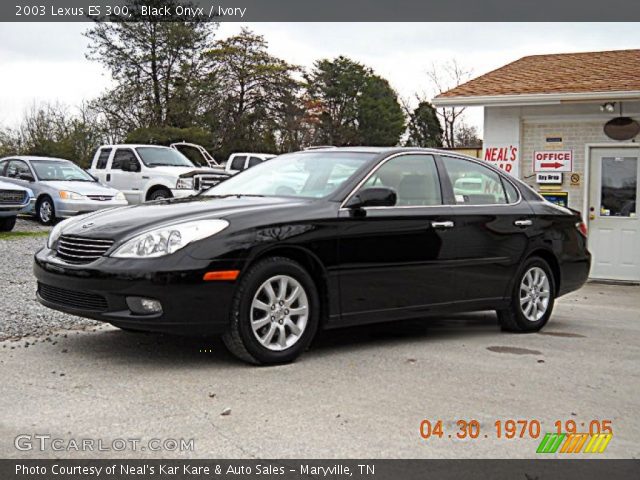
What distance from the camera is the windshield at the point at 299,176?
6.66m

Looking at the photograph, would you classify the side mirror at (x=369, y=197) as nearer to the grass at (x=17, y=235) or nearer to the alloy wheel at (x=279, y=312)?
the alloy wheel at (x=279, y=312)

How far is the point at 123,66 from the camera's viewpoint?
46.2 meters

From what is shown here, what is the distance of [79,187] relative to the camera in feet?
59.0

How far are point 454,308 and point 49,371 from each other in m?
3.23

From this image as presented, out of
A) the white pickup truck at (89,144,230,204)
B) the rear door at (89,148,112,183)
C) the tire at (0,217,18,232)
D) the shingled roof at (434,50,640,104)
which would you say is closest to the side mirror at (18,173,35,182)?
the white pickup truck at (89,144,230,204)

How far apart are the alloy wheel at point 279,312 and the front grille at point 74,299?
1002 mm

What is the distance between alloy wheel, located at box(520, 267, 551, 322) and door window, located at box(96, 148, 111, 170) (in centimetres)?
Result: 1562

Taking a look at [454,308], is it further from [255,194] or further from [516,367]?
[255,194]

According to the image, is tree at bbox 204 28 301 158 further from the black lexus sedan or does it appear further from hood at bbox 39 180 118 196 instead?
the black lexus sedan

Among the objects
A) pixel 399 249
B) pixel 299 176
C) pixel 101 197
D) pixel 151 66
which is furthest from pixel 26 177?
pixel 151 66

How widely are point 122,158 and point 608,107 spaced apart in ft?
39.9

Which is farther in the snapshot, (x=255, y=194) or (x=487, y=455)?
(x=255, y=194)

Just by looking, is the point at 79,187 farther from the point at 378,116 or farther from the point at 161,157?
the point at 378,116
